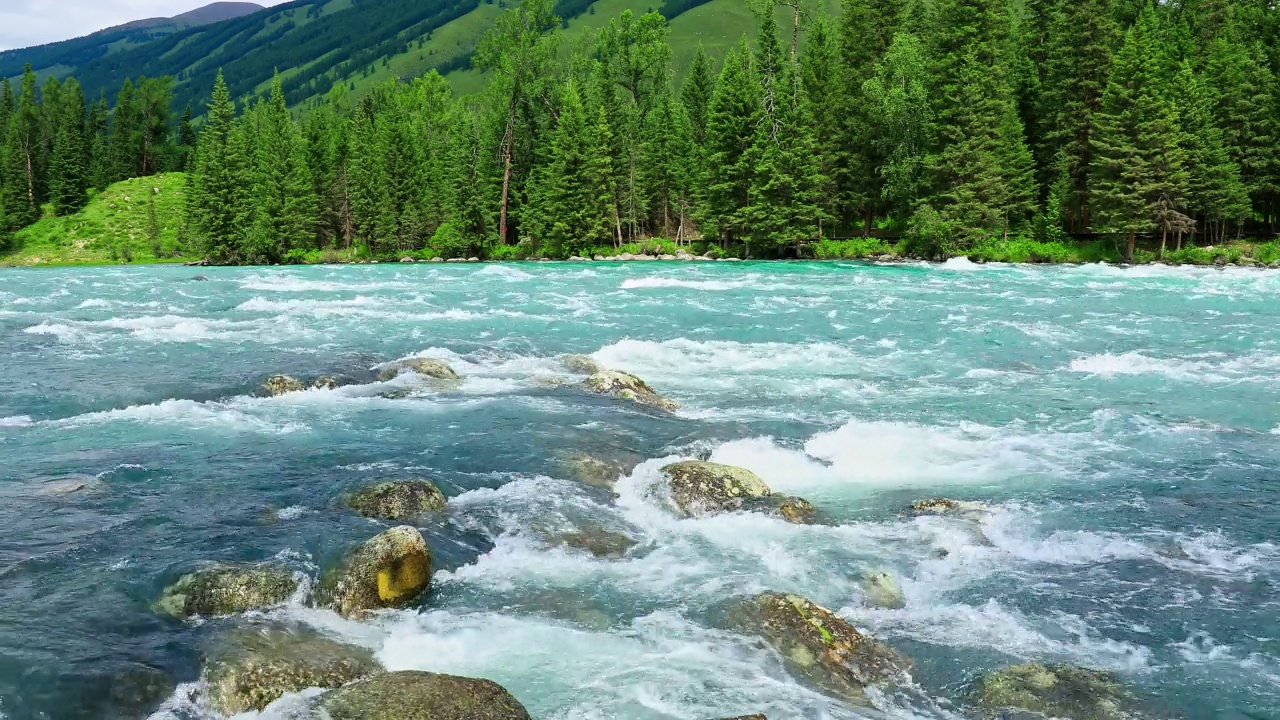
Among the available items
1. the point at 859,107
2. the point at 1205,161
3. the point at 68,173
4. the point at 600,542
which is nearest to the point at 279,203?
the point at 68,173

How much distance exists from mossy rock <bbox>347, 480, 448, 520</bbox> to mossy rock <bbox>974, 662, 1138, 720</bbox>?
722cm

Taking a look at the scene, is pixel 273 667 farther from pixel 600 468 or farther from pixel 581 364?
pixel 581 364

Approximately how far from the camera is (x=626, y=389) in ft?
62.3

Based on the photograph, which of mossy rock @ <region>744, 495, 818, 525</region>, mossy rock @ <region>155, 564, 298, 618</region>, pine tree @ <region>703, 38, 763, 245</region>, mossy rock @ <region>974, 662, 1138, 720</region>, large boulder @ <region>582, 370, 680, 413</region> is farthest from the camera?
pine tree @ <region>703, 38, 763, 245</region>

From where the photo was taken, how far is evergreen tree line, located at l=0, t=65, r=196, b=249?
108500mm

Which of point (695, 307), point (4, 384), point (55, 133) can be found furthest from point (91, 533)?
point (55, 133)

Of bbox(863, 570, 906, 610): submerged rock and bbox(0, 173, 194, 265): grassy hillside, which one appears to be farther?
bbox(0, 173, 194, 265): grassy hillside

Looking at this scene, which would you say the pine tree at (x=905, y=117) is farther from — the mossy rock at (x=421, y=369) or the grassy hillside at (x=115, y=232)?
the grassy hillside at (x=115, y=232)

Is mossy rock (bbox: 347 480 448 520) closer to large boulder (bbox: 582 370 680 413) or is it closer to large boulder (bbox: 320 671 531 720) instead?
large boulder (bbox: 320 671 531 720)

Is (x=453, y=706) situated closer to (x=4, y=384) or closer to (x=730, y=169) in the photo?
(x=4, y=384)

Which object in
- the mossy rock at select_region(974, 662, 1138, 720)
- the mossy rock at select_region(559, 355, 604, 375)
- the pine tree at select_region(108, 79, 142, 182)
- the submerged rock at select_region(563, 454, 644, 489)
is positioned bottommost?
the mossy rock at select_region(974, 662, 1138, 720)

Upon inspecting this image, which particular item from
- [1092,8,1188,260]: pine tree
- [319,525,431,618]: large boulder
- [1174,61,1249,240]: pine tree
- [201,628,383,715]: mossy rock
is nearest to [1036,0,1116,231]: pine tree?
[1092,8,1188,260]: pine tree

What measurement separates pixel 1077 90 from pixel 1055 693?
6276cm

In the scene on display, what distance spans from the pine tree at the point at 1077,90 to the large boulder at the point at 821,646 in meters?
57.3
